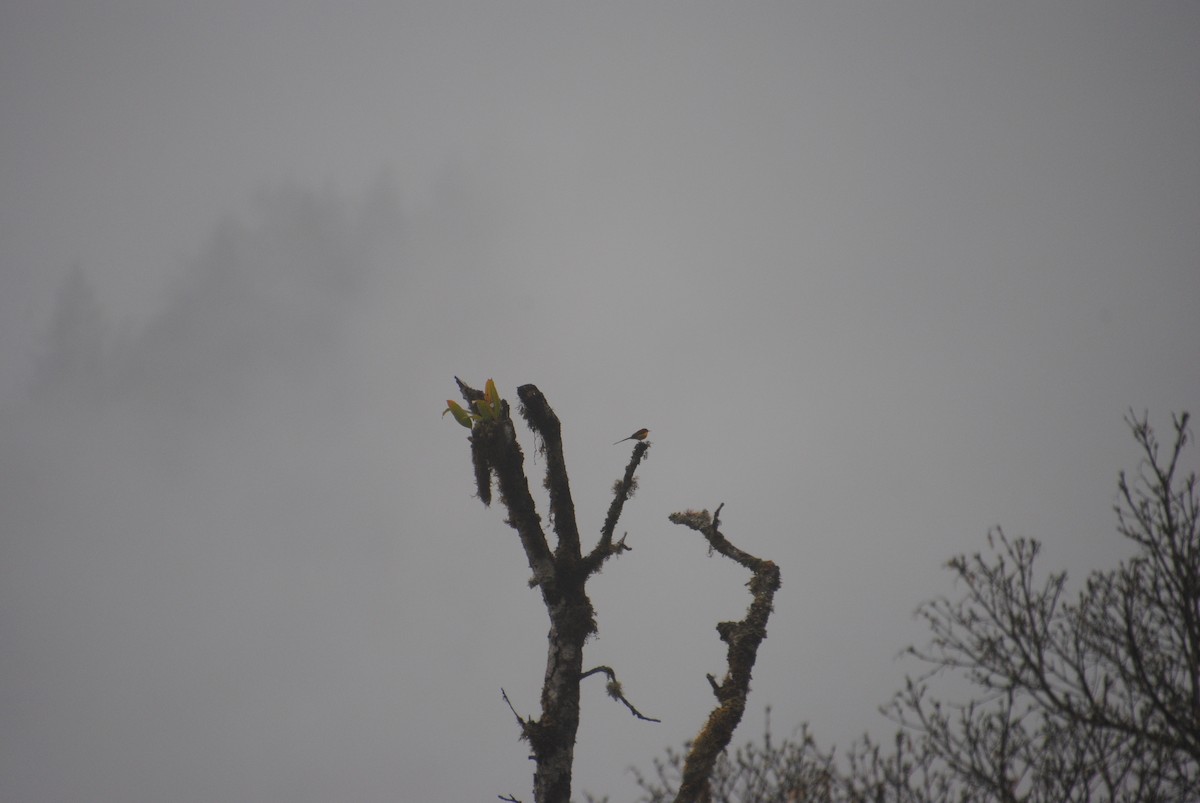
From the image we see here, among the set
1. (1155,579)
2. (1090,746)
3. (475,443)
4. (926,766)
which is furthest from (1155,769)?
(475,443)

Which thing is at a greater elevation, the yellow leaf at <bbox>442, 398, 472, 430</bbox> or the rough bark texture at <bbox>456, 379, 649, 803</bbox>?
the yellow leaf at <bbox>442, 398, 472, 430</bbox>

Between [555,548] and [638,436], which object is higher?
[638,436]

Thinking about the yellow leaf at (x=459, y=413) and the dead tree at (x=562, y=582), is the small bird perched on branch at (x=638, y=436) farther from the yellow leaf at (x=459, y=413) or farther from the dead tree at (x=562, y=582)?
Answer: the yellow leaf at (x=459, y=413)

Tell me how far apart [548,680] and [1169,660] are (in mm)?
6047

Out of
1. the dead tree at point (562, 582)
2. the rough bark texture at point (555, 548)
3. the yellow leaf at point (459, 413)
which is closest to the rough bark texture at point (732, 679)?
the dead tree at point (562, 582)

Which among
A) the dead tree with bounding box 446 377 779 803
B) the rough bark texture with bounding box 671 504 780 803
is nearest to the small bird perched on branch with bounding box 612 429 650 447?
the dead tree with bounding box 446 377 779 803

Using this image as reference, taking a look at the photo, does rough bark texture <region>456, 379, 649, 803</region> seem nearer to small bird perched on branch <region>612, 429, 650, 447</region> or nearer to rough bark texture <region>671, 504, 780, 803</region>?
small bird perched on branch <region>612, 429, 650, 447</region>

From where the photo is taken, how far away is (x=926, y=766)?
8.79 meters

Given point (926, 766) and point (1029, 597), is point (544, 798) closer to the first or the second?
point (1029, 597)

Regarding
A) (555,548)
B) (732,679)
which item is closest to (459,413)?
(555,548)

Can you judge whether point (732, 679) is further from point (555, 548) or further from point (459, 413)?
point (459, 413)

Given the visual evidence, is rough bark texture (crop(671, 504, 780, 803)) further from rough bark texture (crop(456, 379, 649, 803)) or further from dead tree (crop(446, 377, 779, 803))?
rough bark texture (crop(456, 379, 649, 803))

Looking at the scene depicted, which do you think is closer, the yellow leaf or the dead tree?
the dead tree

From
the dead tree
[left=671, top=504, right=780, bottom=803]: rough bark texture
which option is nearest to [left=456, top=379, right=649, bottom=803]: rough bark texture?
the dead tree
